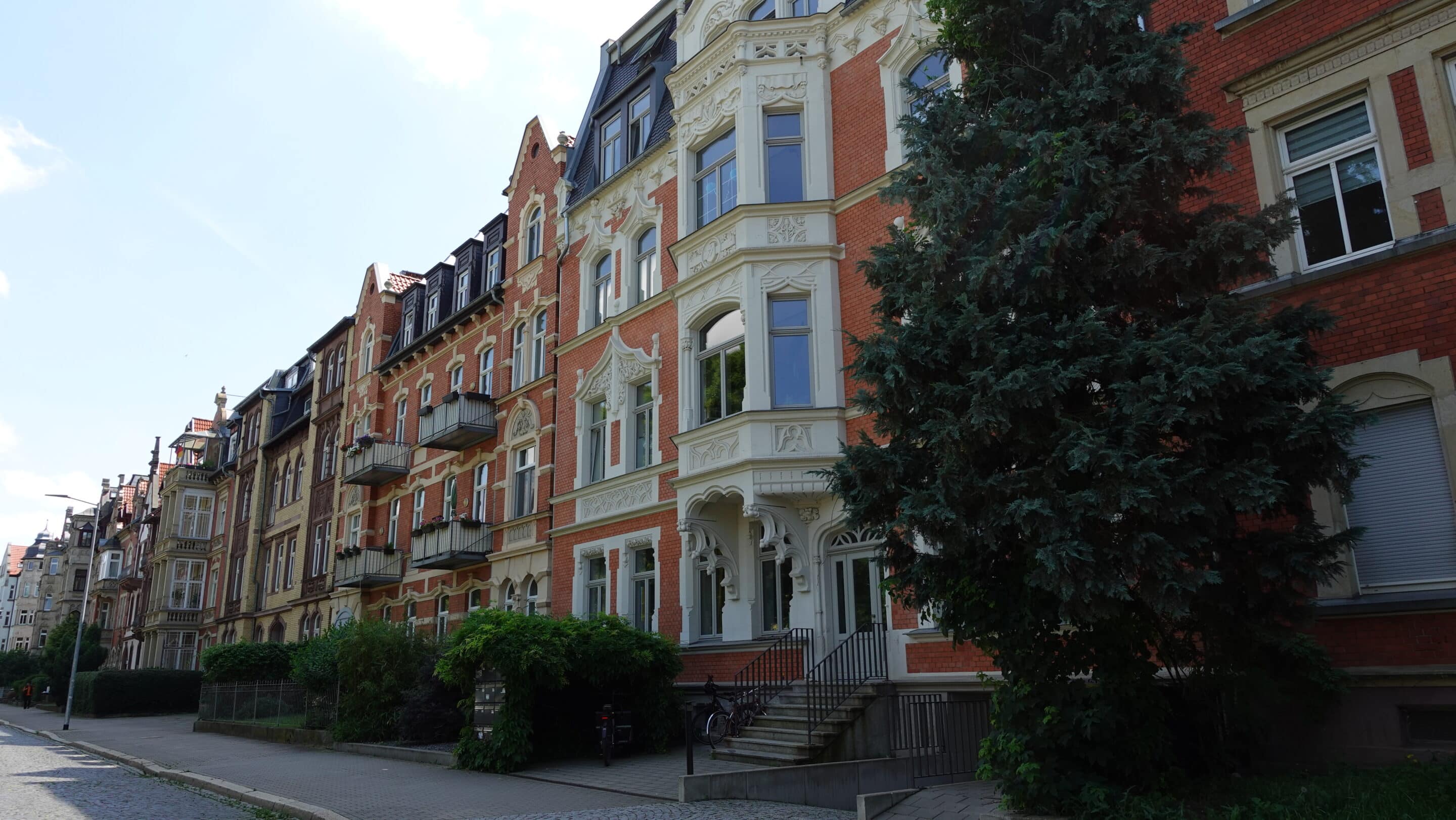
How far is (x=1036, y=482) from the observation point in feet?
27.1

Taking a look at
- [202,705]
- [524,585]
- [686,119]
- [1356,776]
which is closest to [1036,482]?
[1356,776]

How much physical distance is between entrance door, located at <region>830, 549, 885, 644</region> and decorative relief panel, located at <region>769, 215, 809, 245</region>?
→ 5.45m

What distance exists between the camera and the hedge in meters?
37.7

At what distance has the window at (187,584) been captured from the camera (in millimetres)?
50875

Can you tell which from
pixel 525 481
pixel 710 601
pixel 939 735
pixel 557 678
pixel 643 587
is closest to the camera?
pixel 939 735

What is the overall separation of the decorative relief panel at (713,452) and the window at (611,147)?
28.8 ft

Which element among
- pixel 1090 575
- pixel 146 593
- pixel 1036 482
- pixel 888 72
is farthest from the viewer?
pixel 146 593

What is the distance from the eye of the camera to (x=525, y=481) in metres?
25.4

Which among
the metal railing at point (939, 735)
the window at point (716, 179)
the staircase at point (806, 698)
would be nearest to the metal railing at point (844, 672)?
the staircase at point (806, 698)

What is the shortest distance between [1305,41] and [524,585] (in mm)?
19400

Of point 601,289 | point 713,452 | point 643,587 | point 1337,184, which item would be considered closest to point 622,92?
point 601,289

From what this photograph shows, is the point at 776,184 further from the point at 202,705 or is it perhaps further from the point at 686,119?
the point at 202,705

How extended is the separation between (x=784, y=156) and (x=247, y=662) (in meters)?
24.2

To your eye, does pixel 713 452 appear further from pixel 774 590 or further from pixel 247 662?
pixel 247 662
